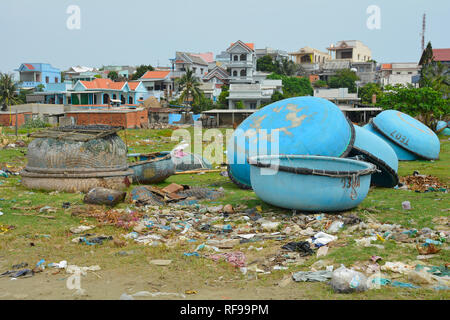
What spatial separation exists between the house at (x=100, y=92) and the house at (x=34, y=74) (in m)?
18.3

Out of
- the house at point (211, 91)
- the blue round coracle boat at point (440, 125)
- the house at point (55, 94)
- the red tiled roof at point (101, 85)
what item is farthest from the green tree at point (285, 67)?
the blue round coracle boat at point (440, 125)

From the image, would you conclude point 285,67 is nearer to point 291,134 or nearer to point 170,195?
point 291,134

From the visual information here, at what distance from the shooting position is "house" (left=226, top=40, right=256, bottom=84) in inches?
2122

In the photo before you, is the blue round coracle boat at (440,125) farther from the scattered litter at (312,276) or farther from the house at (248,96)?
the scattered litter at (312,276)

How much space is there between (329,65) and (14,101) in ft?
153

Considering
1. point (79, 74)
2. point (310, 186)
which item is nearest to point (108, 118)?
point (310, 186)

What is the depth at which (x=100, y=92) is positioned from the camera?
44.3 metres

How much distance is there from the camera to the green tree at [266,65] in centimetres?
6353

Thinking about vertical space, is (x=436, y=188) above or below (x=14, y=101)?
below

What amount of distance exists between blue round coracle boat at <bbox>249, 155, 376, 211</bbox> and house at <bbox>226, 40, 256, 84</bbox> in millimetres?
48050
